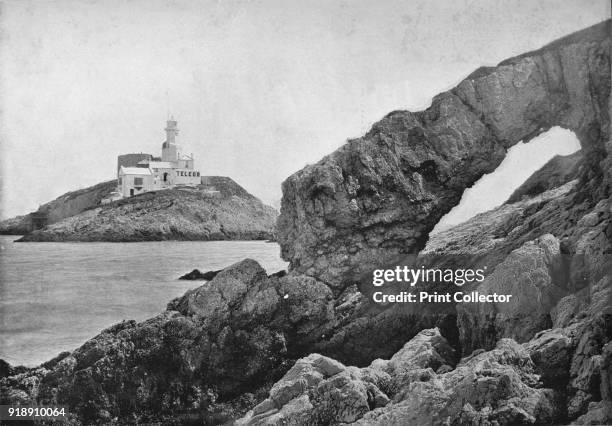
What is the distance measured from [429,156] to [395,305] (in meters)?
1.57

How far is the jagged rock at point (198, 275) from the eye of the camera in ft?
25.6

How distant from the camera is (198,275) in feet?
25.7

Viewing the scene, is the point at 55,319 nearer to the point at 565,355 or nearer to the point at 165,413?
the point at 165,413

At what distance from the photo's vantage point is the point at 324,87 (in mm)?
8117

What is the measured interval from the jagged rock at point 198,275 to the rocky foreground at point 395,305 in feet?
0.35

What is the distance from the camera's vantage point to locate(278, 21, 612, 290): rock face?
26.1ft

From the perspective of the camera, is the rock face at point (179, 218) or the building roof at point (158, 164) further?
the building roof at point (158, 164)

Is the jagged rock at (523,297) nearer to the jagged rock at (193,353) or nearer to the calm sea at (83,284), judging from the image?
the jagged rock at (193,353)

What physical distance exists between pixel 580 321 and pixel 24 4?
20.3 ft

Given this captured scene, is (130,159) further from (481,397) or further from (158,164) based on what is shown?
(481,397)

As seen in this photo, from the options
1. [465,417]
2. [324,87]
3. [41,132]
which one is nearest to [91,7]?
[41,132]

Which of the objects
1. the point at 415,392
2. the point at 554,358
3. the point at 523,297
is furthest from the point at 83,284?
the point at 554,358

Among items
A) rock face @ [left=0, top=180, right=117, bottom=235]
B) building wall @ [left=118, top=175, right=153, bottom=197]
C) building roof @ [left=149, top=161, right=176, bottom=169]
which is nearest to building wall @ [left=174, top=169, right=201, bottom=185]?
building roof @ [left=149, top=161, right=176, bottom=169]

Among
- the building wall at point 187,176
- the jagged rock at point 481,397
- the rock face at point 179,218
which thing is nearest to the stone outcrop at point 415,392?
the jagged rock at point 481,397
